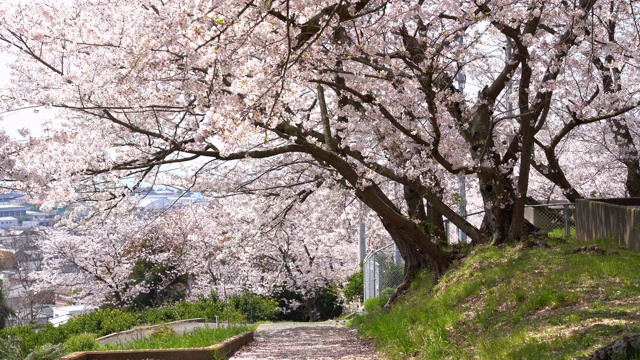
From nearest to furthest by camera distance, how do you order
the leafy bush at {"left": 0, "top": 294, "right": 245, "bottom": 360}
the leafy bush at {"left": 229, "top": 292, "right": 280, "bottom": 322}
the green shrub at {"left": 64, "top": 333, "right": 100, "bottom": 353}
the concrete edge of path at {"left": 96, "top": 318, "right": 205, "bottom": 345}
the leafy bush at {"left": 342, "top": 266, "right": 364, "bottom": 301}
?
the green shrub at {"left": 64, "top": 333, "right": 100, "bottom": 353}
the concrete edge of path at {"left": 96, "top": 318, "right": 205, "bottom": 345}
the leafy bush at {"left": 0, "top": 294, "right": 245, "bottom": 360}
the leafy bush at {"left": 229, "top": 292, "right": 280, "bottom": 322}
the leafy bush at {"left": 342, "top": 266, "right": 364, "bottom": 301}

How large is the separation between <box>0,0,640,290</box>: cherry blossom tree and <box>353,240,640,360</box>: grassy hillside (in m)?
1.45

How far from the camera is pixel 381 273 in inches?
724

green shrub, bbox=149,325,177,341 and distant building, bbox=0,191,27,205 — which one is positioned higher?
distant building, bbox=0,191,27,205

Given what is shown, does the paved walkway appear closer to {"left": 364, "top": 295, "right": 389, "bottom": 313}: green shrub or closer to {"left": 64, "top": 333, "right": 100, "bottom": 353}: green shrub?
{"left": 364, "top": 295, "right": 389, "bottom": 313}: green shrub

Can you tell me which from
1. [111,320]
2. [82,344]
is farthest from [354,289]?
[82,344]

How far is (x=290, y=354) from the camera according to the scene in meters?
10.0

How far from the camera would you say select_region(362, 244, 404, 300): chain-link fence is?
1814cm

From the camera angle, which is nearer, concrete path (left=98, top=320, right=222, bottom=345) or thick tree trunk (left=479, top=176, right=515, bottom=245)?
thick tree trunk (left=479, top=176, right=515, bottom=245)

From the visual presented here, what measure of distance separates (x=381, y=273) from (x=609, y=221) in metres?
8.37

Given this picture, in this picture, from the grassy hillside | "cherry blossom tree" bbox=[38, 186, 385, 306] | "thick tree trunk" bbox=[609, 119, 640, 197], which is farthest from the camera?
"cherry blossom tree" bbox=[38, 186, 385, 306]

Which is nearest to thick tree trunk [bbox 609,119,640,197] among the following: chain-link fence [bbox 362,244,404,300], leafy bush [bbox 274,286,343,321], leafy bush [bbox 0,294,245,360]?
chain-link fence [bbox 362,244,404,300]

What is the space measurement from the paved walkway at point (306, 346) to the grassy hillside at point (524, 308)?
1.28ft

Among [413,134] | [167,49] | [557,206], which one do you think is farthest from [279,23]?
[557,206]

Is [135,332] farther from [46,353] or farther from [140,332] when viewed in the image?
[46,353]
